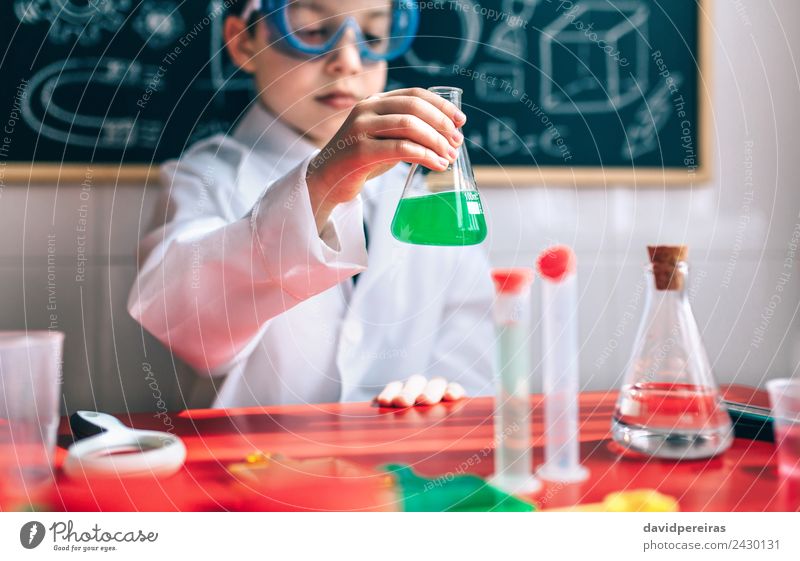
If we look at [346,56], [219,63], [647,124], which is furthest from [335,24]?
[647,124]

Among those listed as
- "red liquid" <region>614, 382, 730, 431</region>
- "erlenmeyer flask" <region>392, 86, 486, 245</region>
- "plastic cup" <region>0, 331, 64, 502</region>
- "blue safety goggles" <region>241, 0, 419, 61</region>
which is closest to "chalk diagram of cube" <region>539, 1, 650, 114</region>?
"blue safety goggles" <region>241, 0, 419, 61</region>

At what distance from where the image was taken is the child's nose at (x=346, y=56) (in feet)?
2.21

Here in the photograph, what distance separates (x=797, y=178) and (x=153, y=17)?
0.73m

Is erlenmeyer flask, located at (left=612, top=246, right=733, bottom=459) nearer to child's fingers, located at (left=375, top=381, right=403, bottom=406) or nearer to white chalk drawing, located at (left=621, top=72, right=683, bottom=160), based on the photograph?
child's fingers, located at (left=375, top=381, right=403, bottom=406)

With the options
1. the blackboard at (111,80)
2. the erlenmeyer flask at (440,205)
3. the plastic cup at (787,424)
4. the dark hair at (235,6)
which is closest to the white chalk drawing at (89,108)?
the blackboard at (111,80)

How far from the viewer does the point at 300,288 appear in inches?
21.1

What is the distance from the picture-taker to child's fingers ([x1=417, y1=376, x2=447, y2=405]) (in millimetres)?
517

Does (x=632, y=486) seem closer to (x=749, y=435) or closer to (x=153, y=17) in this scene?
(x=749, y=435)

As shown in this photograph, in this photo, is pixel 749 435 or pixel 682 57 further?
pixel 682 57

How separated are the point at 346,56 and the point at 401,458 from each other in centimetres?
47

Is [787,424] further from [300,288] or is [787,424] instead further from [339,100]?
[339,100]

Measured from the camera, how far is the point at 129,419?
17.3 inches
